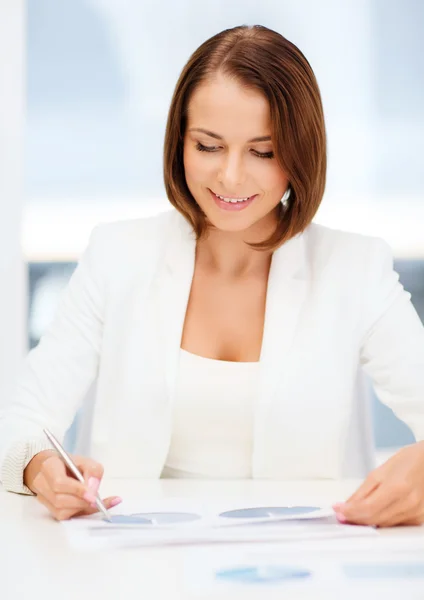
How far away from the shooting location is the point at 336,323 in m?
1.88

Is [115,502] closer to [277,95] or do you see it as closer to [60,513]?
[60,513]

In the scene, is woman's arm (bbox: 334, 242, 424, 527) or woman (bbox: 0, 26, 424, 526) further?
woman (bbox: 0, 26, 424, 526)

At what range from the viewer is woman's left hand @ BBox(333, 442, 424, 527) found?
1281 millimetres

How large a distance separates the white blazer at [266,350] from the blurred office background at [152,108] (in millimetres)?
2337

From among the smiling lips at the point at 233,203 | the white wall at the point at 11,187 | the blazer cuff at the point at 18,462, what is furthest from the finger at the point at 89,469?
the white wall at the point at 11,187

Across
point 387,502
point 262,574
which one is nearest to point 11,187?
point 387,502

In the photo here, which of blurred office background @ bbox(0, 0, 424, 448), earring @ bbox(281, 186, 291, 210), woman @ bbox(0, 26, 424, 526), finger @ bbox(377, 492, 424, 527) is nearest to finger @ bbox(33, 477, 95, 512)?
woman @ bbox(0, 26, 424, 526)

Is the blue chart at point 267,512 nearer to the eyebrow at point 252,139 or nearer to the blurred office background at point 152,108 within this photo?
the eyebrow at point 252,139

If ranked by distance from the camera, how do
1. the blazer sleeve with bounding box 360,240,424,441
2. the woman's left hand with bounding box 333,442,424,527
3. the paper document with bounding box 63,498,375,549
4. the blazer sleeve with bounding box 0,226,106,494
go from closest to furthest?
the paper document with bounding box 63,498,375,549
the woman's left hand with bounding box 333,442,424,527
the blazer sleeve with bounding box 0,226,106,494
the blazer sleeve with bounding box 360,240,424,441

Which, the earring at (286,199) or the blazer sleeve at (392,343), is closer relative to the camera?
the blazer sleeve at (392,343)

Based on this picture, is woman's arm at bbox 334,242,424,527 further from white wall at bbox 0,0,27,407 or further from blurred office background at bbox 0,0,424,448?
blurred office background at bbox 0,0,424,448

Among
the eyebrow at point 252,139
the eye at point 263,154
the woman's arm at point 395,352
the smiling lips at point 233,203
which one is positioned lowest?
the woman's arm at point 395,352

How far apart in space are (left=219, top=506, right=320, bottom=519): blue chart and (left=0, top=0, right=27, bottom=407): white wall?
2.70m

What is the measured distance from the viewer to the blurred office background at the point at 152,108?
4355 mm
